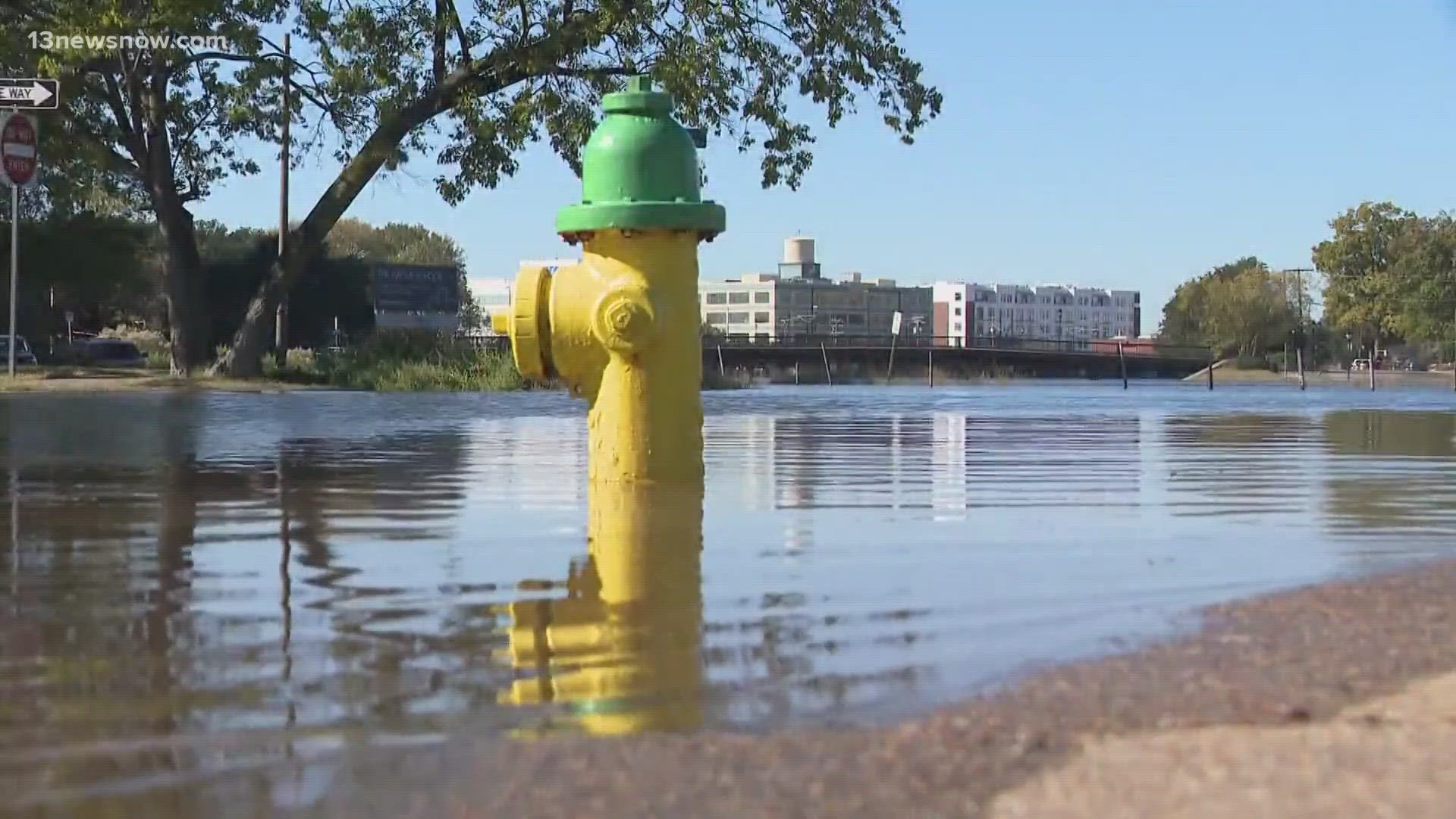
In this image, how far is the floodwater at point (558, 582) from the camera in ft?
9.77

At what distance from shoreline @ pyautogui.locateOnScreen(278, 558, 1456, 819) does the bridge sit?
4310cm

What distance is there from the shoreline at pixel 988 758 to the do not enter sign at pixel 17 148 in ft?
53.5

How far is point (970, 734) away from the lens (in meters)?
2.81

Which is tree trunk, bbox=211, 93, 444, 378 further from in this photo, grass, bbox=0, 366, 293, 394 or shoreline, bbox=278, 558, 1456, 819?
shoreline, bbox=278, 558, 1456, 819

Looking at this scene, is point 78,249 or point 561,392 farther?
point 78,249

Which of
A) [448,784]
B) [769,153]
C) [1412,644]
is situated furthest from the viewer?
[769,153]

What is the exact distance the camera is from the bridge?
55125mm

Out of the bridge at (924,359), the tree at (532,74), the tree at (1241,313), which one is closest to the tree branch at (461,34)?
the tree at (532,74)

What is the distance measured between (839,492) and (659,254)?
1.38m

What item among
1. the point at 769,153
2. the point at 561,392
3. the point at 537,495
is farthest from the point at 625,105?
the point at 769,153

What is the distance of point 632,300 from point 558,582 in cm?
206

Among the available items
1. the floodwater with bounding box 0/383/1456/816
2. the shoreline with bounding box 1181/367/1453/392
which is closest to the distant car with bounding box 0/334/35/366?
the floodwater with bounding box 0/383/1456/816

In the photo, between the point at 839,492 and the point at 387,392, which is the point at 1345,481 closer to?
the point at 839,492

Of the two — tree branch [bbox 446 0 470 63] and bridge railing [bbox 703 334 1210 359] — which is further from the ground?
tree branch [bbox 446 0 470 63]
